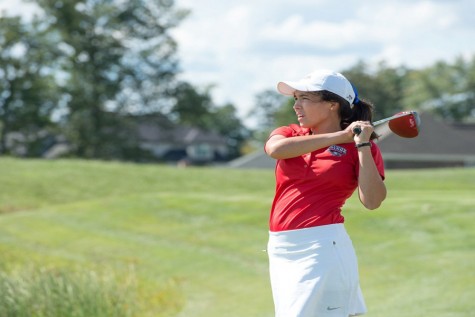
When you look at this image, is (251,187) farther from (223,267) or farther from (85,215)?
(223,267)

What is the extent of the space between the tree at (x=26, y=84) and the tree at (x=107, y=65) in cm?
101

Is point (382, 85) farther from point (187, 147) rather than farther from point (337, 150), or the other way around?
point (337, 150)

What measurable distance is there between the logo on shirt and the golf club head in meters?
0.28

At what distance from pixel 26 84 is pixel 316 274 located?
53911 mm

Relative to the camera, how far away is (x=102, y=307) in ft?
34.5

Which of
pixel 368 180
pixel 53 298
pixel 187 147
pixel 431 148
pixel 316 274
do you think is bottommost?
pixel 187 147

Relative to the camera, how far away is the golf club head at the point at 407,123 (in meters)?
4.74

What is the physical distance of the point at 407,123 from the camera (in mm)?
4746

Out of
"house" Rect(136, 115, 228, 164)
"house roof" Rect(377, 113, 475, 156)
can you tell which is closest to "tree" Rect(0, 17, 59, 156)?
"house roof" Rect(377, 113, 475, 156)

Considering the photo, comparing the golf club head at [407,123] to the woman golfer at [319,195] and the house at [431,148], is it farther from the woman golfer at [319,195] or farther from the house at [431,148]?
the house at [431,148]

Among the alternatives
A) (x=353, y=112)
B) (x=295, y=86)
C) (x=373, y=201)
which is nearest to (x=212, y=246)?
(x=353, y=112)

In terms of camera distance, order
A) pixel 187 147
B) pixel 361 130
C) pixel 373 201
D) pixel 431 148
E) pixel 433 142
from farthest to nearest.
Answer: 1. pixel 187 147
2. pixel 433 142
3. pixel 431 148
4. pixel 373 201
5. pixel 361 130

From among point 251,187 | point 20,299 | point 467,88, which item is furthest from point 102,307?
point 467,88

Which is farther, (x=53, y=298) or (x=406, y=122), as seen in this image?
(x=53, y=298)
